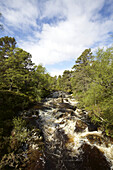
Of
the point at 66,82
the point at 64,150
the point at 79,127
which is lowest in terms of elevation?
the point at 64,150

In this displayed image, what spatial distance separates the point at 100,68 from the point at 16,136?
36.1ft

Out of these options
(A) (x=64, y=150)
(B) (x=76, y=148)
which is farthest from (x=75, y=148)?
(A) (x=64, y=150)

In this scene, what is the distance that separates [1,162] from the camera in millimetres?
4297

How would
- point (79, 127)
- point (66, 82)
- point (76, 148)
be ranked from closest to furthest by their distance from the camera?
1. point (76, 148)
2. point (79, 127)
3. point (66, 82)

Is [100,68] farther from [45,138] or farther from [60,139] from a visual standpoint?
[45,138]

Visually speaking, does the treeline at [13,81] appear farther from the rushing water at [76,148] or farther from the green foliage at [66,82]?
the green foliage at [66,82]

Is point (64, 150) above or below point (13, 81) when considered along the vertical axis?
below

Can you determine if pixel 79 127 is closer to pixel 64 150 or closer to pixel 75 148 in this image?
pixel 75 148

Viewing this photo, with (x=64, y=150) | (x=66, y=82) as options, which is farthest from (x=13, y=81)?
(x=66, y=82)

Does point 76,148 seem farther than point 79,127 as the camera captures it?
No

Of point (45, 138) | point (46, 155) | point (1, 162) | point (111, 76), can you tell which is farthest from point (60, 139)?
point (111, 76)

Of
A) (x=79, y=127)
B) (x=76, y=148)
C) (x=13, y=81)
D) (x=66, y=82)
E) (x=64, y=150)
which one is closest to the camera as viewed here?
(x=64, y=150)

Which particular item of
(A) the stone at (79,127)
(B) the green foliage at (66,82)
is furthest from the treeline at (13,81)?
(B) the green foliage at (66,82)

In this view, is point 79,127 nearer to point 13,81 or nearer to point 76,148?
point 76,148
